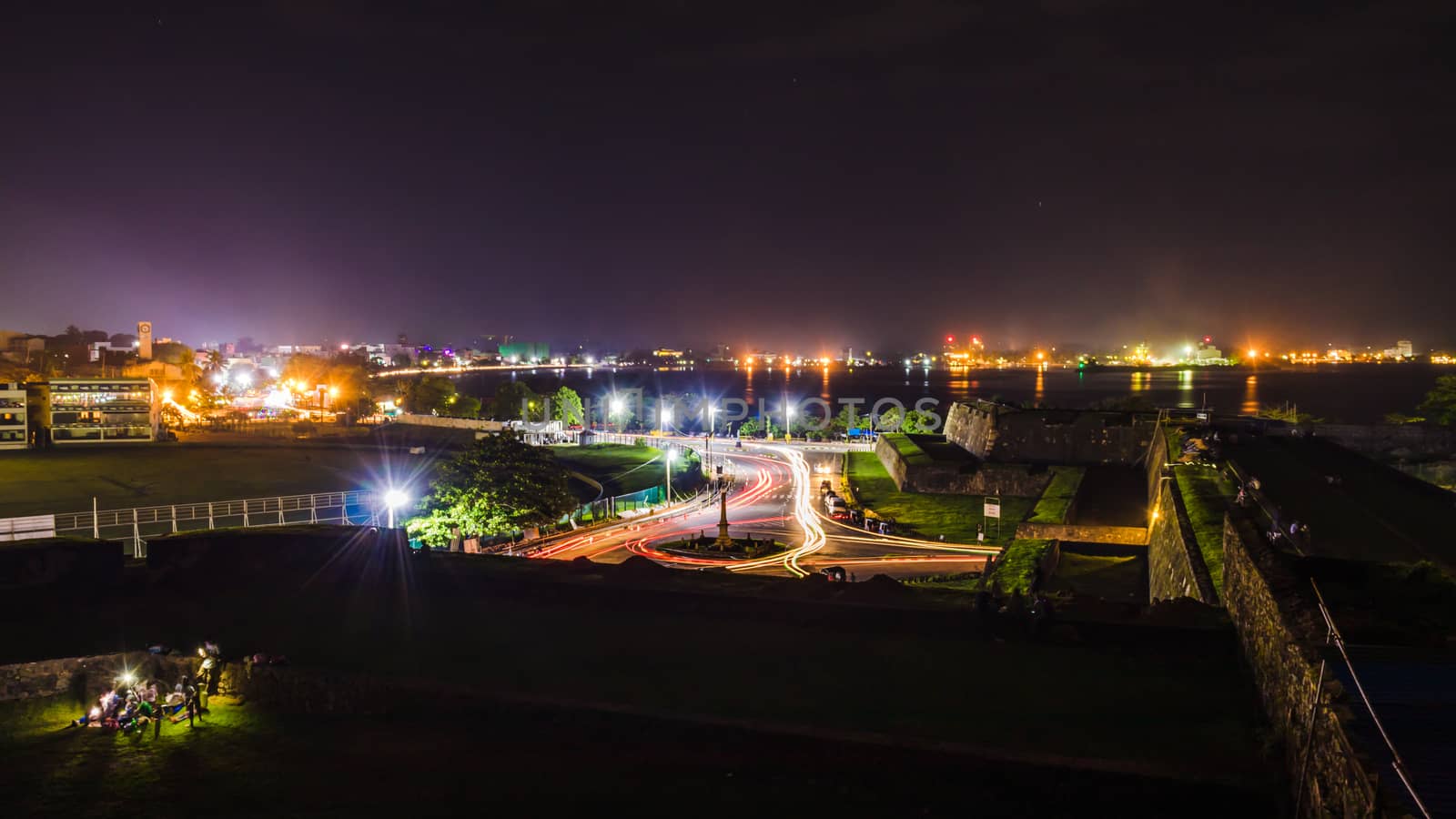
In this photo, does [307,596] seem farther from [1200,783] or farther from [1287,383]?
[1287,383]

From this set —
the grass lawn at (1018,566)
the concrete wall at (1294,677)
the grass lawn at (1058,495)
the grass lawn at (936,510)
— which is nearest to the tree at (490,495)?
the grass lawn at (936,510)

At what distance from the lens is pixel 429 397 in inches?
3189

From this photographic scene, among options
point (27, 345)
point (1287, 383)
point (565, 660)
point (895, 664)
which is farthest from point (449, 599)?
point (1287, 383)

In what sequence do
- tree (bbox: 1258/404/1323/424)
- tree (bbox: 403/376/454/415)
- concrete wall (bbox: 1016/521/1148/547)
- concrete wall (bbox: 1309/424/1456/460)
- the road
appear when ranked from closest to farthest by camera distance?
concrete wall (bbox: 1016/521/1148/547)
the road
concrete wall (bbox: 1309/424/1456/460)
tree (bbox: 1258/404/1323/424)
tree (bbox: 403/376/454/415)

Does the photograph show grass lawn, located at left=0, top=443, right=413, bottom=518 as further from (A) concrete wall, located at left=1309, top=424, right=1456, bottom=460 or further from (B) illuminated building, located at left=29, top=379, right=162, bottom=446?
(A) concrete wall, located at left=1309, top=424, right=1456, bottom=460

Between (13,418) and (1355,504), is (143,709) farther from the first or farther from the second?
(13,418)

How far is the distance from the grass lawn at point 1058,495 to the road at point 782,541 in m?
1.86

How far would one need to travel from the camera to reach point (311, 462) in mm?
40094

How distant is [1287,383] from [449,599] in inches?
6577

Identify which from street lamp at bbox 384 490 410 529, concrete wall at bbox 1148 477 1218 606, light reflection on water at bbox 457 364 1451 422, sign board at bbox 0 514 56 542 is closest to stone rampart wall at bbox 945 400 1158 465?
concrete wall at bbox 1148 477 1218 606

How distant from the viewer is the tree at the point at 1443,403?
135 ft

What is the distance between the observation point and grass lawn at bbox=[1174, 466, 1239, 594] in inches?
458

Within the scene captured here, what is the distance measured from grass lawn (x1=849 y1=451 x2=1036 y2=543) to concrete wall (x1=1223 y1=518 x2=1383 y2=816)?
638 inches

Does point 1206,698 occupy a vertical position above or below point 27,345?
below
